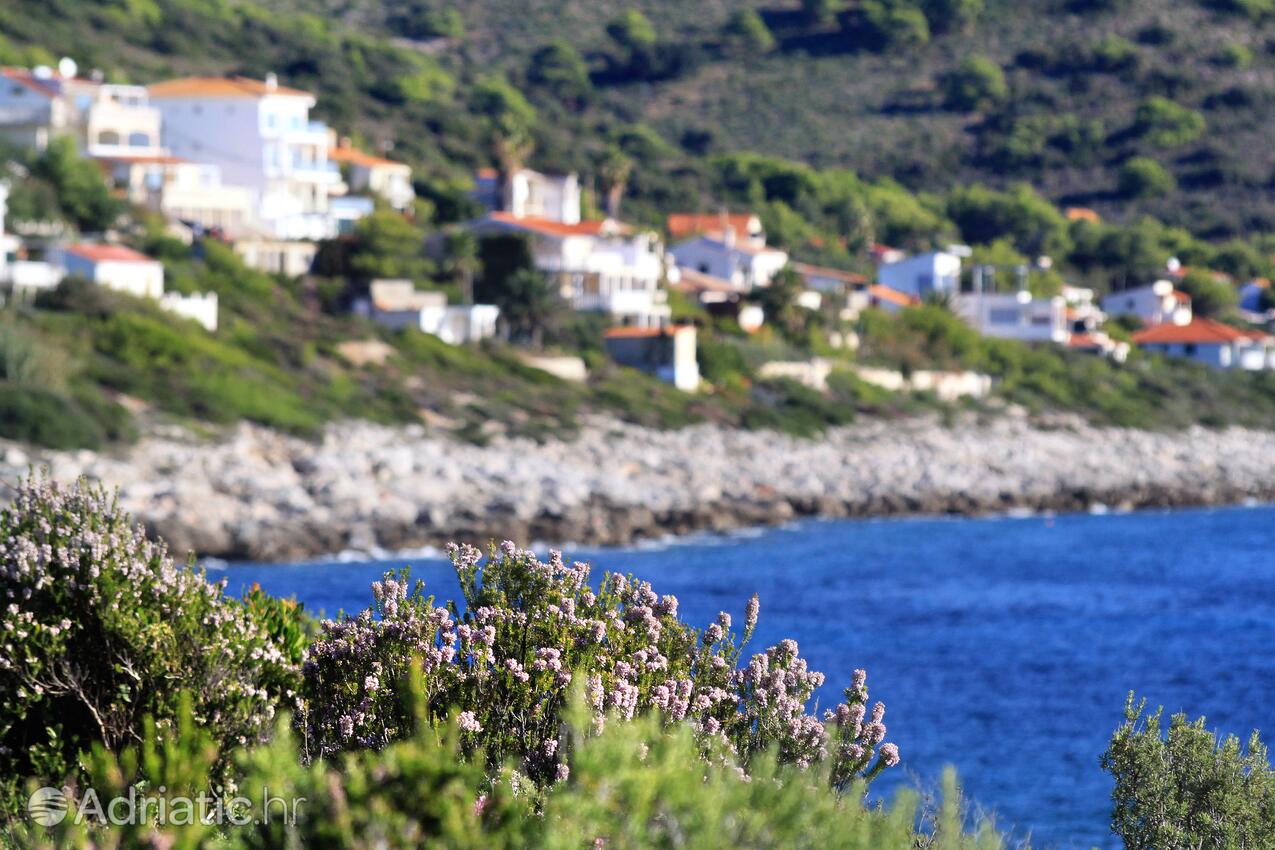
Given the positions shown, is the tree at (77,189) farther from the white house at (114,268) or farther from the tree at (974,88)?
the tree at (974,88)

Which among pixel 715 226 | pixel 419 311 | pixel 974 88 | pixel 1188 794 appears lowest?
pixel 419 311

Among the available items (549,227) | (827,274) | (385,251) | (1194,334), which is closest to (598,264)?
(549,227)

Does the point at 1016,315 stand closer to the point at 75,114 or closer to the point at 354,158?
the point at 354,158

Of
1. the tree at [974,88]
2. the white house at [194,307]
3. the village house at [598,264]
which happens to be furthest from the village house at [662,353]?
the tree at [974,88]

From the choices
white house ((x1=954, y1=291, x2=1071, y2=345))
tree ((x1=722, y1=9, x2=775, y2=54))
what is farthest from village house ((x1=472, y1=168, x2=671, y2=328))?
tree ((x1=722, y1=9, x2=775, y2=54))

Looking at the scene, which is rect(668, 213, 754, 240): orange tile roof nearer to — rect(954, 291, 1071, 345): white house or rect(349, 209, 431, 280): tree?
rect(954, 291, 1071, 345): white house

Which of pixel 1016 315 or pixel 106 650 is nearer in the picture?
pixel 106 650

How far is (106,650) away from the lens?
38.8ft

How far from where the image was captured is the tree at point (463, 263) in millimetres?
74062

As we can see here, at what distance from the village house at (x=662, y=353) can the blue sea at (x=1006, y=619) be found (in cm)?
1301

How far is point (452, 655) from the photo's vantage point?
9.98m

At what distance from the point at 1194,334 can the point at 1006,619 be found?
6157 centimetres

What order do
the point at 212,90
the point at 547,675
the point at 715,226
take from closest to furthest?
the point at 547,675
the point at 212,90
the point at 715,226

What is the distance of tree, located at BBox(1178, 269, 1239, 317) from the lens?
112 m
